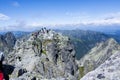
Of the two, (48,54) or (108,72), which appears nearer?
(108,72)

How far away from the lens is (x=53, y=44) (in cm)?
14212

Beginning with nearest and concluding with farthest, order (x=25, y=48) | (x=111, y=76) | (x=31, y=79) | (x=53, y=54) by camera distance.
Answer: (x=111, y=76) → (x=31, y=79) → (x=25, y=48) → (x=53, y=54)

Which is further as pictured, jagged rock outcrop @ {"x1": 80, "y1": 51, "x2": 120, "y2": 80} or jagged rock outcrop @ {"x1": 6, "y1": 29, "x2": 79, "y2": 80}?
jagged rock outcrop @ {"x1": 6, "y1": 29, "x2": 79, "y2": 80}

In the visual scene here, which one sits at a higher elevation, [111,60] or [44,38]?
[111,60]

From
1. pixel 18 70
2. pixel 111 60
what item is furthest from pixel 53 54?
pixel 111 60

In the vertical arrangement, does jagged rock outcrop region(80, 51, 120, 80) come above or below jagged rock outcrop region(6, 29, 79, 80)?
above

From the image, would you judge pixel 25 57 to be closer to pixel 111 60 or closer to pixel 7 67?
pixel 7 67

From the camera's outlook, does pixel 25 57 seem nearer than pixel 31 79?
No

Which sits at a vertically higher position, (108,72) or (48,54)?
(108,72)

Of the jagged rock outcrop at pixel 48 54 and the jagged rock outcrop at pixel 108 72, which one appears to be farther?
the jagged rock outcrop at pixel 48 54

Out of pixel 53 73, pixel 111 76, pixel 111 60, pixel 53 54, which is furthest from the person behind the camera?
pixel 53 54

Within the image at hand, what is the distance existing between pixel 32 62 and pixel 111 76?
92.8 metres

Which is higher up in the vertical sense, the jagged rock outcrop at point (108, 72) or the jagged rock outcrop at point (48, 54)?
the jagged rock outcrop at point (108, 72)

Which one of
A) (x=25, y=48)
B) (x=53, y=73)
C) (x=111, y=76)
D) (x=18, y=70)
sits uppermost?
(x=111, y=76)
